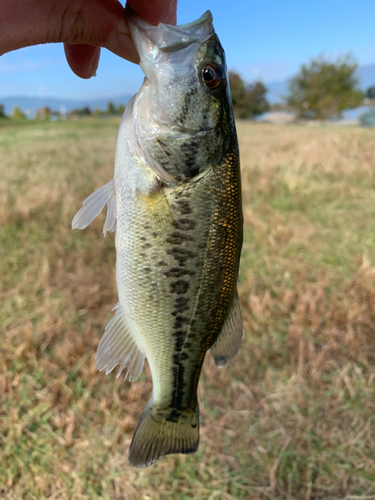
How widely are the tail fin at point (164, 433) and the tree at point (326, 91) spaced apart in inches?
1872

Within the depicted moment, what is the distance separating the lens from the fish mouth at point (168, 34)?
47.5 inches

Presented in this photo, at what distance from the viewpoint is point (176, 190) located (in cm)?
127

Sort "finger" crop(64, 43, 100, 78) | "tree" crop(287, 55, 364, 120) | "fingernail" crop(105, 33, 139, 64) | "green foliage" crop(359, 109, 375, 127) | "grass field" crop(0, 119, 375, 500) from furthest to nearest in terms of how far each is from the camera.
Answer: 1. "tree" crop(287, 55, 364, 120)
2. "green foliage" crop(359, 109, 375, 127)
3. "grass field" crop(0, 119, 375, 500)
4. "finger" crop(64, 43, 100, 78)
5. "fingernail" crop(105, 33, 139, 64)

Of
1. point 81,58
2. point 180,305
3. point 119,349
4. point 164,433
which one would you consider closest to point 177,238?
point 180,305

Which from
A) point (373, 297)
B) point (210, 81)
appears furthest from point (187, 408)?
point (373, 297)

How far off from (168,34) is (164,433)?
1633 mm

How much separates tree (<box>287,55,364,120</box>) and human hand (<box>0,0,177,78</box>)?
46.9m

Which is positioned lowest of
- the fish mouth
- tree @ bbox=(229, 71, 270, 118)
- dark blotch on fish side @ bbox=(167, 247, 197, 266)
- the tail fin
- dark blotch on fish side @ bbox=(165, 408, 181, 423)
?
the tail fin

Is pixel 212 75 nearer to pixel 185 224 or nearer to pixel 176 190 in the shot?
pixel 176 190

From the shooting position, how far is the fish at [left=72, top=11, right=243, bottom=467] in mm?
1253

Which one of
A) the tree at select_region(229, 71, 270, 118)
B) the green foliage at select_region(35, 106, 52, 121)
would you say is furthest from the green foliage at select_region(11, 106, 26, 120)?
the tree at select_region(229, 71, 270, 118)

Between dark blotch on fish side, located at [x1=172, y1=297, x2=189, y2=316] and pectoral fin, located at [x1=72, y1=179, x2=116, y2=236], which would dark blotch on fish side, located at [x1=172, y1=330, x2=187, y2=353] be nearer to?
dark blotch on fish side, located at [x1=172, y1=297, x2=189, y2=316]

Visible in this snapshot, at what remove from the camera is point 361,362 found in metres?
3.21

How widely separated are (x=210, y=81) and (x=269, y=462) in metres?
2.69
